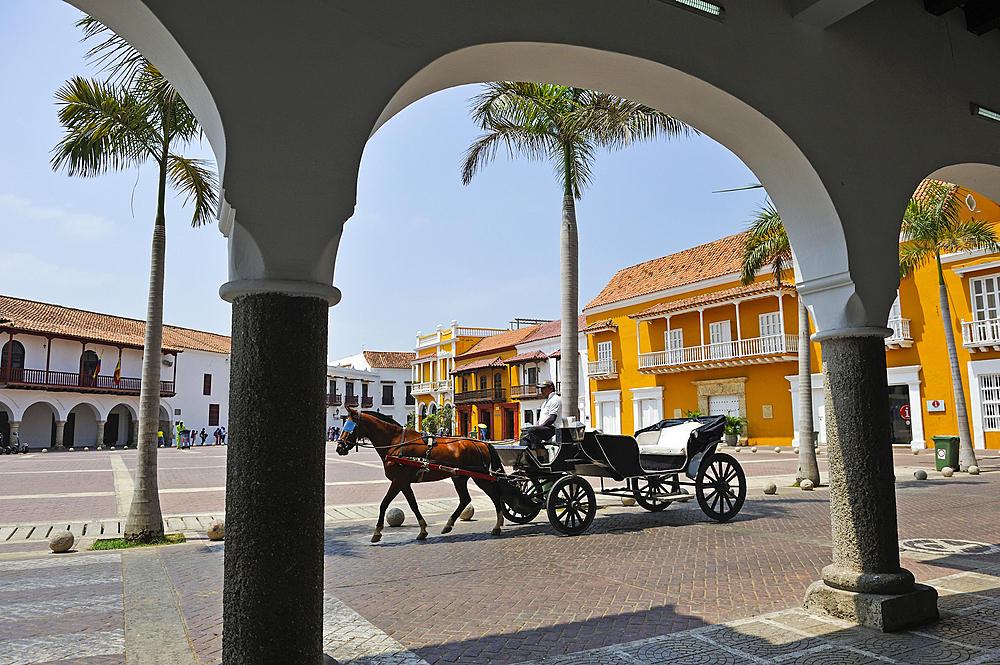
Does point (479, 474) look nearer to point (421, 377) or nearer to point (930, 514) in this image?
point (930, 514)

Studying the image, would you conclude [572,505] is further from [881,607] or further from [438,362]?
[438,362]

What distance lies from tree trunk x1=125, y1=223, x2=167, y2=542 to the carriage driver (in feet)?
14.8

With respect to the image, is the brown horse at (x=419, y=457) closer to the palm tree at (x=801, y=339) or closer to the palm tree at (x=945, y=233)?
the palm tree at (x=801, y=339)

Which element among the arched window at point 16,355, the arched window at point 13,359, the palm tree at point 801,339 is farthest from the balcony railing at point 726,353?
the arched window at point 16,355

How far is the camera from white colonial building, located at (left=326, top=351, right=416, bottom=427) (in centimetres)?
6475

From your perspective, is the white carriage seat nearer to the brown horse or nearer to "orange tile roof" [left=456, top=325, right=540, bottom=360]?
the brown horse

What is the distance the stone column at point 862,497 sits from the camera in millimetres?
4434

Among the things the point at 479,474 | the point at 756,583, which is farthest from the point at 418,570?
the point at 756,583

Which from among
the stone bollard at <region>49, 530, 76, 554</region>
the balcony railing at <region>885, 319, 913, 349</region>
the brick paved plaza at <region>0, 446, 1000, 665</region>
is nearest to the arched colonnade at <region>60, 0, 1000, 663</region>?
the brick paved plaza at <region>0, 446, 1000, 665</region>

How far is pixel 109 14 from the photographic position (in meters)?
3.03

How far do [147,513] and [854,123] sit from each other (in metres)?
8.33

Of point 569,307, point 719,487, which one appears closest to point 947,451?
point 719,487

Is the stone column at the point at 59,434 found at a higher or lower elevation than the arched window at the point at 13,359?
lower

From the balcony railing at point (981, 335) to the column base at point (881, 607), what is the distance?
1937 centimetres
